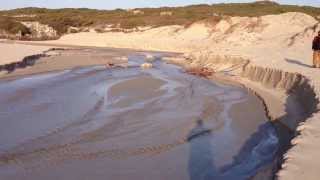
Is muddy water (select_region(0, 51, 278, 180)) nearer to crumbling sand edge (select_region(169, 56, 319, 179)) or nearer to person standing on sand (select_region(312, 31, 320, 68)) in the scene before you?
crumbling sand edge (select_region(169, 56, 319, 179))

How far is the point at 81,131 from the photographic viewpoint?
13484 mm

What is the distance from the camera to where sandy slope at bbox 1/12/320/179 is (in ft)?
29.8

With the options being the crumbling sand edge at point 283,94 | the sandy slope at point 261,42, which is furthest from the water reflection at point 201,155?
the sandy slope at point 261,42

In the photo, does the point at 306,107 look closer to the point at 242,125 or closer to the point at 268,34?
the point at 242,125

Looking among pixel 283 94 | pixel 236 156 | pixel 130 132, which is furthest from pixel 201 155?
pixel 283 94

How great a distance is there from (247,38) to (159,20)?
82.6 ft

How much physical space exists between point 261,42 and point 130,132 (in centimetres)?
2746

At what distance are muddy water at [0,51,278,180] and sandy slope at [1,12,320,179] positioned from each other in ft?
5.47

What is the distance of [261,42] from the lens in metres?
39.7

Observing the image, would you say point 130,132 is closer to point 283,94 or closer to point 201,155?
point 201,155

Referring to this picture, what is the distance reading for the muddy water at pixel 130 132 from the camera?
1041 cm

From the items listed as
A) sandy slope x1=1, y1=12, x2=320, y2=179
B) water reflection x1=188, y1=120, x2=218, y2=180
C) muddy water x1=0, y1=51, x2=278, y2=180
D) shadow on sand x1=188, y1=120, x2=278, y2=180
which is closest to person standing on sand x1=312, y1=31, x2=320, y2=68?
sandy slope x1=1, y1=12, x2=320, y2=179

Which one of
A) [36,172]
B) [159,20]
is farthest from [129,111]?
[159,20]

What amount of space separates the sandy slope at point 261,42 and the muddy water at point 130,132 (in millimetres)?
1668
